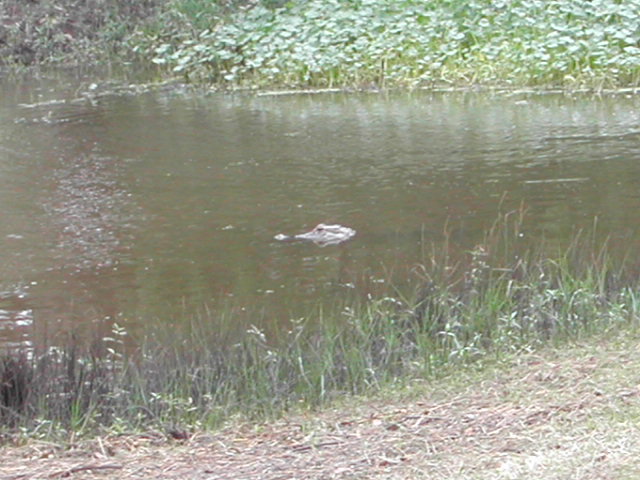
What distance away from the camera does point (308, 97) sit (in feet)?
53.0

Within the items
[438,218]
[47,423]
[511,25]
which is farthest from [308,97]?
[47,423]

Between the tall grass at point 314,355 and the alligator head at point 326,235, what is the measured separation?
152 cm

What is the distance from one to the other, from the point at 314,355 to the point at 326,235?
3.00m

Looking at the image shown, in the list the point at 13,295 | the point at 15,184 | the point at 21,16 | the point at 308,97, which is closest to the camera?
the point at 13,295

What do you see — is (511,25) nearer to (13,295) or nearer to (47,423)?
(13,295)

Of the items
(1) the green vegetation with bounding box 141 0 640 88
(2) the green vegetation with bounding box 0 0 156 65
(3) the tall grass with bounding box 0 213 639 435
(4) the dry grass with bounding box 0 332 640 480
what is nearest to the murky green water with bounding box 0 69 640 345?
(3) the tall grass with bounding box 0 213 639 435

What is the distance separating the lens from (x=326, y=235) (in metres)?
8.60

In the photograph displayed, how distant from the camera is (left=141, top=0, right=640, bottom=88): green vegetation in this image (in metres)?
15.9

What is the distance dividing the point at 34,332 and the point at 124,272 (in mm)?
1427

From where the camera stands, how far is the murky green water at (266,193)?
25.1ft

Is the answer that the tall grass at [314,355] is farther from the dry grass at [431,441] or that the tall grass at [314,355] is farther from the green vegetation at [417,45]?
the green vegetation at [417,45]

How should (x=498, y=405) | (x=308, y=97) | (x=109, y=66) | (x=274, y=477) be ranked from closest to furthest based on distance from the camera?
(x=274, y=477), (x=498, y=405), (x=308, y=97), (x=109, y=66)

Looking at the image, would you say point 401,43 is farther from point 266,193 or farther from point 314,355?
point 314,355

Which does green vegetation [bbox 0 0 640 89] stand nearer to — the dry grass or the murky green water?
the murky green water
